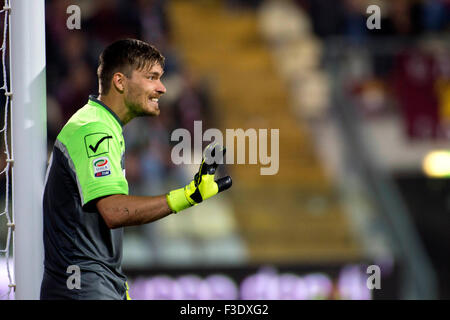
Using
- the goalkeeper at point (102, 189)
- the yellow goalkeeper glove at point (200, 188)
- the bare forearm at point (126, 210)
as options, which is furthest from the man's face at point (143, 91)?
the bare forearm at point (126, 210)

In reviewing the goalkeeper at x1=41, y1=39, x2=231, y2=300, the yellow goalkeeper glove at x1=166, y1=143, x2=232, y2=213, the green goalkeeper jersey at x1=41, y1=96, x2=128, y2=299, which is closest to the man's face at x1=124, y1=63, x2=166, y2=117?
the goalkeeper at x1=41, y1=39, x2=231, y2=300

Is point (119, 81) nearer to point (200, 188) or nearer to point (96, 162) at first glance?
point (96, 162)

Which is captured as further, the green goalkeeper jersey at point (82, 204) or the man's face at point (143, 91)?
the man's face at point (143, 91)

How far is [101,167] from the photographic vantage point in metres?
3.57

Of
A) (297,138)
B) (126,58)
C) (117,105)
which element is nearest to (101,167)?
(117,105)

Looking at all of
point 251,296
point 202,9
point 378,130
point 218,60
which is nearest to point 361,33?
point 378,130

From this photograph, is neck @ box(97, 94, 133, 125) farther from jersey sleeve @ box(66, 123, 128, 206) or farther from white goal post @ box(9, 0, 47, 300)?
white goal post @ box(9, 0, 47, 300)

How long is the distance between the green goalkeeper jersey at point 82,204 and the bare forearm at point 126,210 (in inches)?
1.5

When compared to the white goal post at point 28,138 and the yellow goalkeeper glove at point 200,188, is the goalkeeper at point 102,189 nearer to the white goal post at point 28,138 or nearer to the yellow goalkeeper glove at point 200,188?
the yellow goalkeeper glove at point 200,188

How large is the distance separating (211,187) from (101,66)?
2.30 feet

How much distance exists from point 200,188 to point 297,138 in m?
7.51

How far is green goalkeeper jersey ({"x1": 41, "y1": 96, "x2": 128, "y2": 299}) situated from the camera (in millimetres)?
3586

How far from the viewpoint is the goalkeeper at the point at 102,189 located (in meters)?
3.56
